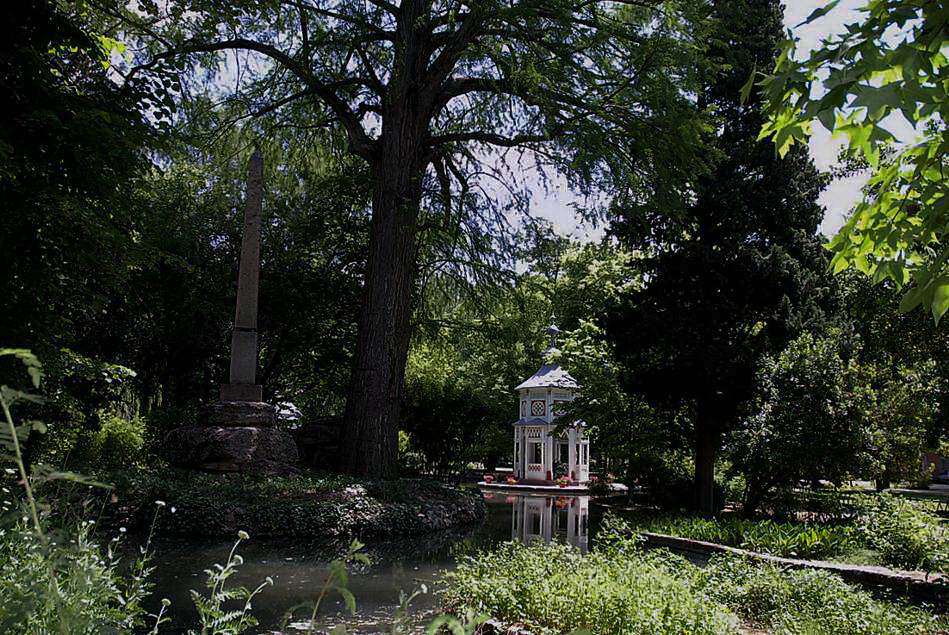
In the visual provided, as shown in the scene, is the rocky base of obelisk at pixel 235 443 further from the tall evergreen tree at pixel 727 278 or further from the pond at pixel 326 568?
the tall evergreen tree at pixel 727 278

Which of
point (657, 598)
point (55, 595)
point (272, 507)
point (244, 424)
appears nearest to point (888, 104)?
point (55, 595)

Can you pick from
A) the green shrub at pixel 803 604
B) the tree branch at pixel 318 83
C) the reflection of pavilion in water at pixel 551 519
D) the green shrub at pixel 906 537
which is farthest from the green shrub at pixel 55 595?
the tree branch at pixel 318 83

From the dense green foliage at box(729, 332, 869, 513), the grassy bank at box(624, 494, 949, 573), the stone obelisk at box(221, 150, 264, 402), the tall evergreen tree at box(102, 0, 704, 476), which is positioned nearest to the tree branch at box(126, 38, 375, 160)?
the tall evergreen tree at box(102, 0, 704, 476)

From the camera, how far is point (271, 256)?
1997 cm

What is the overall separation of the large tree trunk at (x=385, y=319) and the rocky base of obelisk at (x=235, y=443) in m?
1.43

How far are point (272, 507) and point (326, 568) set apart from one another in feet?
10.7

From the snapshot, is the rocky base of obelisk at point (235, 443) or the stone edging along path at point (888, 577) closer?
the stone edging along path at point (888, 577)

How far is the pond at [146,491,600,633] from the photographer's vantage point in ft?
18.8

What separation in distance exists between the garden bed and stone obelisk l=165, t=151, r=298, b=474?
54 centimetres

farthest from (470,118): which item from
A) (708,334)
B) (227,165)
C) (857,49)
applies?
(857,49)

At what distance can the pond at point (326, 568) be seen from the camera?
5.73m

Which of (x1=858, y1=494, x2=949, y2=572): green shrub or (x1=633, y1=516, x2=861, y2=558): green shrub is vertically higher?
(x1=858, y1=494, x2=949, y2=572): green shrub

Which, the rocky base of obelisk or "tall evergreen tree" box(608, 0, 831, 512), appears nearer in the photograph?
the rocky base of obelisk

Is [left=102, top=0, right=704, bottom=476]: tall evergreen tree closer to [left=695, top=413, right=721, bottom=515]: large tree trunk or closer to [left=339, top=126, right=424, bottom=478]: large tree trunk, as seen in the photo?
[left=339, top=126, right=424, bottom=478]: large tree trunk
